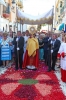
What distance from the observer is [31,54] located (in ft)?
39.5

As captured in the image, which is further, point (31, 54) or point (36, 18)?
point (36, 18)

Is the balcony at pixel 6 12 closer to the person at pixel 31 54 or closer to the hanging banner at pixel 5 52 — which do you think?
the hanging banner at pixel 5 52

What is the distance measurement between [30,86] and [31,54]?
12.1ft

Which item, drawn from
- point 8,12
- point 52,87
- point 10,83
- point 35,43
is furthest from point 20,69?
point 8,12

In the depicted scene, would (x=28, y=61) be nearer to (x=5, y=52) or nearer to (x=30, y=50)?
(x=30, y=50)

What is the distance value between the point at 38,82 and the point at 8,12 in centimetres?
3131

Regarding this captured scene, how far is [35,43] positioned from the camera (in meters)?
12.0

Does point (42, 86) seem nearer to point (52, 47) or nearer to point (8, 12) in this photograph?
point (52, 47)

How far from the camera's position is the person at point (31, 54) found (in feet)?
39.3

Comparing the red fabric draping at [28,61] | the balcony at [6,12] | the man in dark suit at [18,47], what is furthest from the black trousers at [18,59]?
the balcony at [6,12]

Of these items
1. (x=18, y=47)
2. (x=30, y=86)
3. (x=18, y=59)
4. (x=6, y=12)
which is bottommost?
(x=30, y=86)

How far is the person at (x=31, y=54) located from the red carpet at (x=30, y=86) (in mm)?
1131

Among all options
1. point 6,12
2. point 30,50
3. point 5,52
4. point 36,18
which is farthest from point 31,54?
point 6,12

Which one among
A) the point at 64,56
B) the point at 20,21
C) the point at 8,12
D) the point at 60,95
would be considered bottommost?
the point at 60,95
